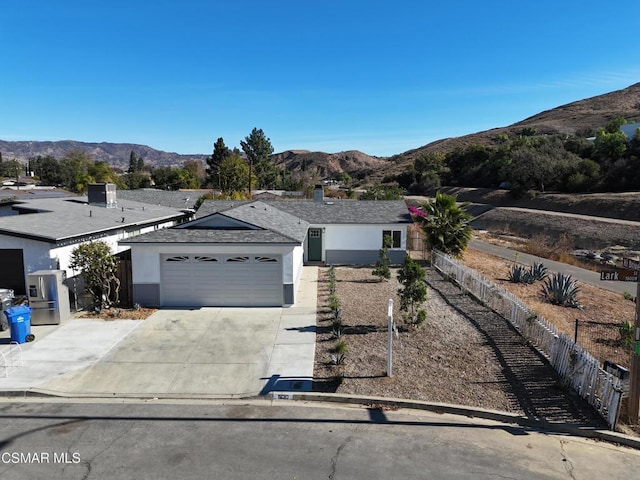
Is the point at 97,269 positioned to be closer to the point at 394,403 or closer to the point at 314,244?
the point at 394,403

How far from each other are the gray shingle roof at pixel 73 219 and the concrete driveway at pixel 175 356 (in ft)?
12.7

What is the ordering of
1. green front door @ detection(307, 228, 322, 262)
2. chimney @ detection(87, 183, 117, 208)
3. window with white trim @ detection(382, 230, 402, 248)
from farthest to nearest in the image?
chimney @ detection(87, 183, 117, 208), green front door @ detection(307, 228, 322, 262), window with white trim @ detection(382, 230, 402, 248)

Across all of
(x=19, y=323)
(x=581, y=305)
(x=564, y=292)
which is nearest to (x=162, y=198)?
(x=19, y=323)

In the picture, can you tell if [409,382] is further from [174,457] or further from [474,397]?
[174,457]

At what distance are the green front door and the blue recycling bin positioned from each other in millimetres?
14427

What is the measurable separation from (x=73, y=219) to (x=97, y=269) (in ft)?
20.4

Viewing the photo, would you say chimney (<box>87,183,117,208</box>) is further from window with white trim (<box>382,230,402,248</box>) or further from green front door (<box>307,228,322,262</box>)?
window with white trim (<box>382,230,402,248</box>)

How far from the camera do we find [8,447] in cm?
712

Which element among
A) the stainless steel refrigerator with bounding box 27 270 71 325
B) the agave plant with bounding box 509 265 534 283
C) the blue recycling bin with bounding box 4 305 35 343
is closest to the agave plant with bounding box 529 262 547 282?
the agave plant with bounding box 509 265 534 283

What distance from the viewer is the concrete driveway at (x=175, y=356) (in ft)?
31.4

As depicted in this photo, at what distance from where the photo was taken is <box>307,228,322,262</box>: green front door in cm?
2427

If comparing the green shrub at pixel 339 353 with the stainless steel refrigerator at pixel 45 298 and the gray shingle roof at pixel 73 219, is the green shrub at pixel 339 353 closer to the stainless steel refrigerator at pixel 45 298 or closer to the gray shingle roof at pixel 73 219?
the stainless steel refrigerator at pixel 45 298

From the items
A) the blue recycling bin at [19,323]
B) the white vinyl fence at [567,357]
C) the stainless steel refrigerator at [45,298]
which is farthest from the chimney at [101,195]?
the white vinyl fence at [567,357]

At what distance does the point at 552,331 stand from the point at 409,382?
13.1 feet
